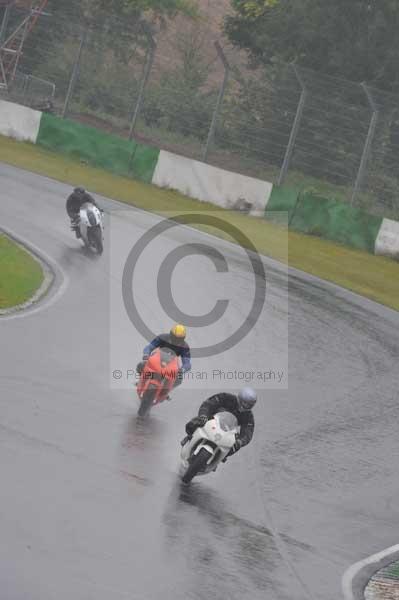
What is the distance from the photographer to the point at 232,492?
12.5 m

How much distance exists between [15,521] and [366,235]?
84.9ft

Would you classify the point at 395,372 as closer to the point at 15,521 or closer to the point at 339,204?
the point at 15,521

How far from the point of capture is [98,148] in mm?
38469

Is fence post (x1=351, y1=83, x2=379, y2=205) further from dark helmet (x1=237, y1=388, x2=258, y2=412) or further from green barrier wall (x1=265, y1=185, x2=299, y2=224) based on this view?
dark helmet (x1=237, y1=388, x2=258, y2=412)

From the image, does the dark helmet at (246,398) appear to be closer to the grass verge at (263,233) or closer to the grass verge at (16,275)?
the grass verge at (16,275)

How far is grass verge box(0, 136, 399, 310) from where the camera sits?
28.8 metres

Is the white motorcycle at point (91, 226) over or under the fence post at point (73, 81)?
under

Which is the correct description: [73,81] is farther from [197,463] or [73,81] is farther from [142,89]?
[197,463]

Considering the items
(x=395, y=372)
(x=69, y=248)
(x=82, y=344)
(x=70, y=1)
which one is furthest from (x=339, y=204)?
(x=70, y=1)

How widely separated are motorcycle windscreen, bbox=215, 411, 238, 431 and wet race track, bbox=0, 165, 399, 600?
2.41ft

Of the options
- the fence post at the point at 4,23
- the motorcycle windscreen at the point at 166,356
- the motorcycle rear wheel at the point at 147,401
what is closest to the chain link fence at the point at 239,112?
the fence post at the point at 4,23

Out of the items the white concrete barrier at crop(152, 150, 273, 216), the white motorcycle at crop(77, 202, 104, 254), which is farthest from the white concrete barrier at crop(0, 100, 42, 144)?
the white motorcycle at crop(77, 202, 104, 254)

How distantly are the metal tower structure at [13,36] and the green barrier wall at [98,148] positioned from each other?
3921 mm

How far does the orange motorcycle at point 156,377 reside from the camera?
555 inches
